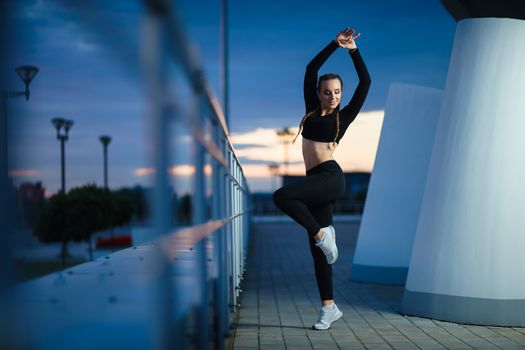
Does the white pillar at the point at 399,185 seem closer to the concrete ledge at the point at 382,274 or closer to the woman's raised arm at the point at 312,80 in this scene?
the concrete ledge at the point at 382,274

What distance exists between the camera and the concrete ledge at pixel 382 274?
9.73m

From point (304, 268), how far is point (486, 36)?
6.59m

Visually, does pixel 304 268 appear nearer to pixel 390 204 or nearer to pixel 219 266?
pixel 390 204

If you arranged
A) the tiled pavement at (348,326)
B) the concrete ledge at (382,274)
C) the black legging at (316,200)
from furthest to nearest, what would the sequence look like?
the concrete ledge at (382,274) < the black legging at (316,200) < the tiled pavement at (348,326)

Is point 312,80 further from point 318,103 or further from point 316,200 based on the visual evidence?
point 316,200

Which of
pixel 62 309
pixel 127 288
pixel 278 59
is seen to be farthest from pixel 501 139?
pixel 278 59

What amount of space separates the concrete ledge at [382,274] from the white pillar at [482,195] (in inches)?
125

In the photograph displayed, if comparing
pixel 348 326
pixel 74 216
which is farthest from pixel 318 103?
pixel 74 216

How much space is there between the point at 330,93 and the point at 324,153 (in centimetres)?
46

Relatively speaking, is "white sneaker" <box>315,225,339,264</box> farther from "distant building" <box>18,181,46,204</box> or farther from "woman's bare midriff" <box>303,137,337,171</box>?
"distant building" <box>18,181,46,204</box>

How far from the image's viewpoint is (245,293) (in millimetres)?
8570

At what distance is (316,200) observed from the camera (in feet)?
18.5

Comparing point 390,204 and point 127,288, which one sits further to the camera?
point 390,204

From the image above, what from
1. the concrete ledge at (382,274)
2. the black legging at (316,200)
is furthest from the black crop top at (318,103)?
the concrete ledge at (382,274)
